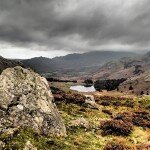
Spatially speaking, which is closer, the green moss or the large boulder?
the green moss

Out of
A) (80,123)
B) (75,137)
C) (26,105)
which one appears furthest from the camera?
(80,123)

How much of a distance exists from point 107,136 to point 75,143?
14.8 ft

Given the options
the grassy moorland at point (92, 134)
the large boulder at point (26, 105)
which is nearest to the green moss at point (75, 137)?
the grassy moorland at point (92, 134)

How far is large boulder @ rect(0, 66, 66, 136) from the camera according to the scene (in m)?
20.0

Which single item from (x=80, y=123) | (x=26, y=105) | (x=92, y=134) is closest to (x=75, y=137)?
(x=92, y=134)

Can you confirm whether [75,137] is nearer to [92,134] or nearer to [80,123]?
[92,134]

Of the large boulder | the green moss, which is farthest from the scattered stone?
the large boulder

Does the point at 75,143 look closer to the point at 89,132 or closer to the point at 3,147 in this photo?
the point at 89,132

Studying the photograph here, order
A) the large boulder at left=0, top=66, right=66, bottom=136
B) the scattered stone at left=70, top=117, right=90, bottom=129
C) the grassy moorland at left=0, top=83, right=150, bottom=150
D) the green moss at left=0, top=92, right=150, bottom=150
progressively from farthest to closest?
the scattered stone at left=70, top=117, right=90, bottom=129 → the large boulder at left=0, top=66, right=66, bottom=136 → the grassy moorland at left=0, top=83, right=150, bottom=150 → the green moss at left=0, top=92, right=150, bottom=150

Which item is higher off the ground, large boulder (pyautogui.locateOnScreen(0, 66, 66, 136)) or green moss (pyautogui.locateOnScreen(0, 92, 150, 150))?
large boulder (pyautogui.locateOnScreen(0, 66, 66, 136))

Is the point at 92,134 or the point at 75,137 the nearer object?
the point at 75,137

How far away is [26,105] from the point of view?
21.3 meters

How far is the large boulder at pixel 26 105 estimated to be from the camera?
65.8 feet

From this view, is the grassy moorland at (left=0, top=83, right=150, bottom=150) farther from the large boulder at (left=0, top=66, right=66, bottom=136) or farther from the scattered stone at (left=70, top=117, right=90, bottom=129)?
the large boulder at (left=0, top=66, right=66, bottom=136)
